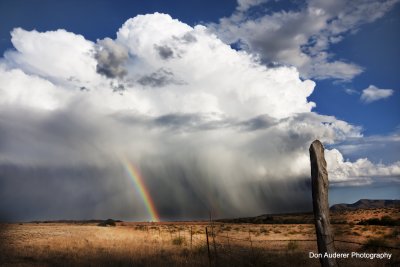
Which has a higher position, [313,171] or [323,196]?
[313,171]

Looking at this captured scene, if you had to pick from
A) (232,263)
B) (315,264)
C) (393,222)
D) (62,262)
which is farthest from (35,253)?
(393,222)

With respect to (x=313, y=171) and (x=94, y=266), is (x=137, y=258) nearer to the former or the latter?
(x=94, y=266)

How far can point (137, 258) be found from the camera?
779 inches

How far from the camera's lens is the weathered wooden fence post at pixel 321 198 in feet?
29.0

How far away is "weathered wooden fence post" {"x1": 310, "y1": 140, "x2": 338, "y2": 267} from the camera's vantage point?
8852mm

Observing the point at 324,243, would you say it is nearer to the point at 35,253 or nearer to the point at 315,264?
the point at 315,264

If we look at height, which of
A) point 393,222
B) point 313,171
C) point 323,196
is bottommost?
point 393,222

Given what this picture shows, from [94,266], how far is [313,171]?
12.4m

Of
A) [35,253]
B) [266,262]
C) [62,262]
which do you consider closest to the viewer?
[266,262]

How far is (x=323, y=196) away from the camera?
893 cm

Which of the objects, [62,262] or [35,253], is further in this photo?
[35,253]

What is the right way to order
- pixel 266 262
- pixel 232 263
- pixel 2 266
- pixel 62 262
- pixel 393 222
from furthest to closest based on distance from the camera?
pixel 393 222
pixel 62 262
pixel 2 266
pixel 266 262
pixel 232 263

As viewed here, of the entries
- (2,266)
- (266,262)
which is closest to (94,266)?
(2,266)

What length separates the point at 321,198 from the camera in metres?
8.94
